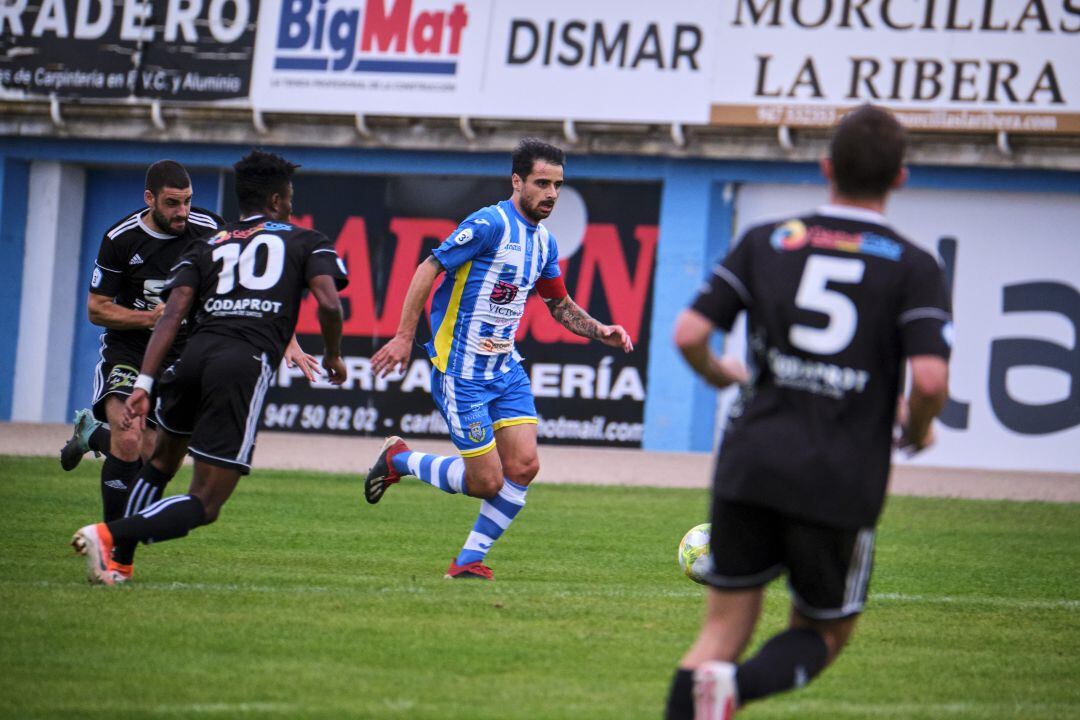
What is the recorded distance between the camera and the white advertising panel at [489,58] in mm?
21188

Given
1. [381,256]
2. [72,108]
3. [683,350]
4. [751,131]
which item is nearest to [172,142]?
[72,108]

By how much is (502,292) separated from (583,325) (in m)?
0.57

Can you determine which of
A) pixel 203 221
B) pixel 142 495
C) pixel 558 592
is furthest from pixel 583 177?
pixel 142 495

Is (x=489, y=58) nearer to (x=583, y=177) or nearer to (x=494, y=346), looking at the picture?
(x=583, y=177)

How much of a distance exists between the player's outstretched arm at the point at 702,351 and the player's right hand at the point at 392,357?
374cm

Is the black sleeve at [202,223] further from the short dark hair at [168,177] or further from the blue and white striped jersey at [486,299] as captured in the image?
the blue and white striped jersey at [486,299]

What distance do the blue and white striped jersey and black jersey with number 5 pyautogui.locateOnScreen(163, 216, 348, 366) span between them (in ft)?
4.75

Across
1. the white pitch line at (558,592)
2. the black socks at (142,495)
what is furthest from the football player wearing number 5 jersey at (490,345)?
the black socks at (142,495)

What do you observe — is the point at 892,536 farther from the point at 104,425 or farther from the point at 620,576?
the point at 104,425

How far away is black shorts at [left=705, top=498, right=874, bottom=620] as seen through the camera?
460 centimetres

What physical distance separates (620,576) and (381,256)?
13.9 metres

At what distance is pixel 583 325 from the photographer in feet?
30.6

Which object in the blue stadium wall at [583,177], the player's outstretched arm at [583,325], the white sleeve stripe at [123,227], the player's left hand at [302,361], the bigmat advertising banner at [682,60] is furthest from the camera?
the blue stadium wall at [583,177]

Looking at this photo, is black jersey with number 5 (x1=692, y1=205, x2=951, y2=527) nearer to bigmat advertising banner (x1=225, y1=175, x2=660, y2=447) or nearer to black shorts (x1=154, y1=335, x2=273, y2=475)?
black shorts (x1=154, y1=335, x2=273, y2=475)
